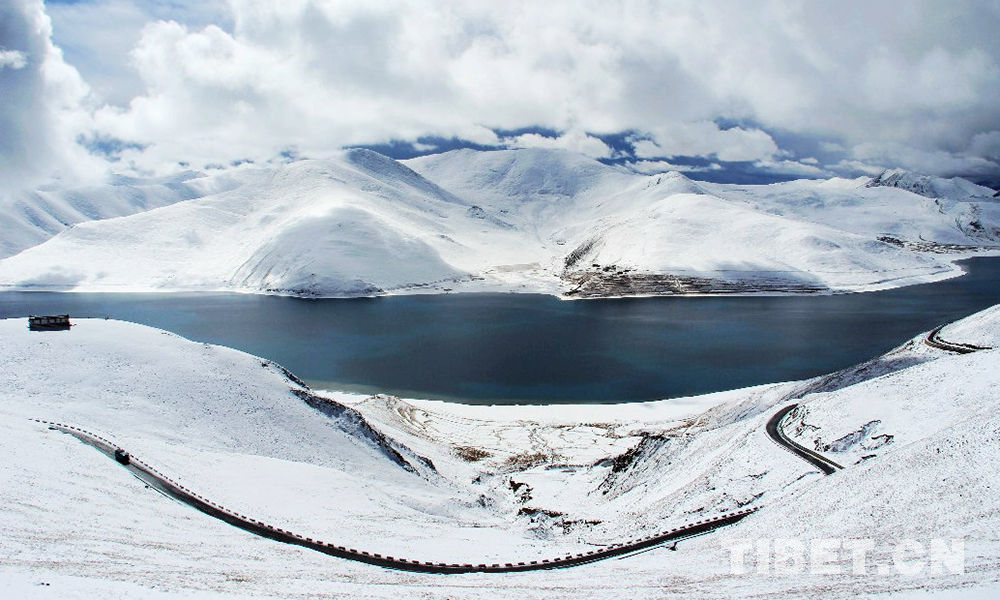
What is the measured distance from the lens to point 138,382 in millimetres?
37469

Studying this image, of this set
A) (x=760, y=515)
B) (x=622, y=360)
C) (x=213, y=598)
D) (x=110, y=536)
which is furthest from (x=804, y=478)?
(x=622, y=360)

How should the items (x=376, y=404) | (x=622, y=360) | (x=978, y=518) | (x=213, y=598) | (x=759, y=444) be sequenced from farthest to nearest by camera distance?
(x=622, y=360), (x=376, y=404), (x=759, y=444), (x=978, y=518), (x=213, y=598)

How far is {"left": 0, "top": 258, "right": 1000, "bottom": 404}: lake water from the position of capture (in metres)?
70.8

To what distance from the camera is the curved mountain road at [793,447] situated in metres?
30.0

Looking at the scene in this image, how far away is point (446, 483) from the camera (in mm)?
40094

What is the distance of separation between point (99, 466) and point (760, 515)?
27.2 metres

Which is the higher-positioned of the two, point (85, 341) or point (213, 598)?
point (85, 341)

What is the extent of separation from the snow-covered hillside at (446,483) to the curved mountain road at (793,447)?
0.69 metres

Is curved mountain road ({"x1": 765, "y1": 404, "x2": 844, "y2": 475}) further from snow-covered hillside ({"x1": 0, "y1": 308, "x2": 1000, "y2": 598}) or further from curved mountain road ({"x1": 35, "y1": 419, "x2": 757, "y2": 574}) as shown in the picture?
curved mountain road ({"x1": 35, "y1": 419, "x2": 757, "y2": 574})

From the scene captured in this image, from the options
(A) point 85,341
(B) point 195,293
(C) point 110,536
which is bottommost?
(C) point 110,536

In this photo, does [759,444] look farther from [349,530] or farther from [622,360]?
[622,360]
